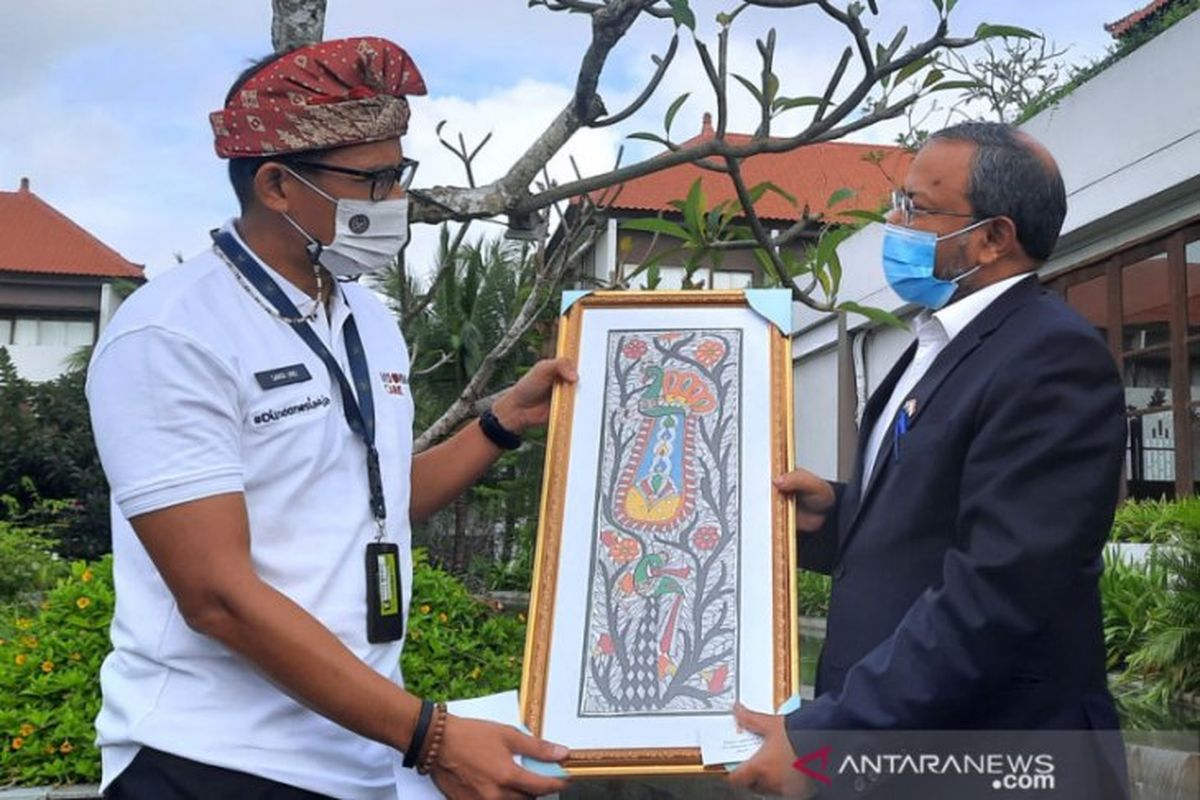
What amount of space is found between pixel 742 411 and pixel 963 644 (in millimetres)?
947

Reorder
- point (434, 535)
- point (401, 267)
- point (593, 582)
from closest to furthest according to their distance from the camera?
point (593, 582)
point (401, 267)
point (434, 535)

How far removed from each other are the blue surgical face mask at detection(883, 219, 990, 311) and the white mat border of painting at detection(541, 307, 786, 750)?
44 centimetres

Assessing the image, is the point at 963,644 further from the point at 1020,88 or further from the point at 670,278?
the point at 670,278

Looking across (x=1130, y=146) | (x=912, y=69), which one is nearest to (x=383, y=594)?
(x=912, y=69)

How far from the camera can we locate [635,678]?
257cm

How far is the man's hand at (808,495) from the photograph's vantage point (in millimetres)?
2832

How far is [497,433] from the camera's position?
3.08 metres

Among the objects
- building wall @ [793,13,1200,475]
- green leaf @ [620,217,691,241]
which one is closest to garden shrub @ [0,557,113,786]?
green leaf @ [620,217,691,241]

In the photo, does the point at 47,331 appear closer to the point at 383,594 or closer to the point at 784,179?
the point at 784,179

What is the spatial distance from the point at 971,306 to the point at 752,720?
0.93 m

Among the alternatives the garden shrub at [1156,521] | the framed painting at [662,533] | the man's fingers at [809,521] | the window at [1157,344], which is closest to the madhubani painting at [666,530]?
the framed painting at [662,533]

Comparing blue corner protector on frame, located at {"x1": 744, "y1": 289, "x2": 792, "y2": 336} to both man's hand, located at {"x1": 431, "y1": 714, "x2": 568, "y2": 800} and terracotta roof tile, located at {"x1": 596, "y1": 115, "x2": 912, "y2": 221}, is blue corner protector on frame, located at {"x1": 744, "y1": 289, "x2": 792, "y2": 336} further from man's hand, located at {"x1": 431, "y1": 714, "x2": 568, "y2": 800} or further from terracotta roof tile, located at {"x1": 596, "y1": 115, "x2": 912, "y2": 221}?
terracotta roof tile, located at {"x1": 596, "y1": 115, "x2": 912, "y2": 221}

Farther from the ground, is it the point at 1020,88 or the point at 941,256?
the point at 1020,88

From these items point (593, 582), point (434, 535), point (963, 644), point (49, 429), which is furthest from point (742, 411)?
point (49, 429)
